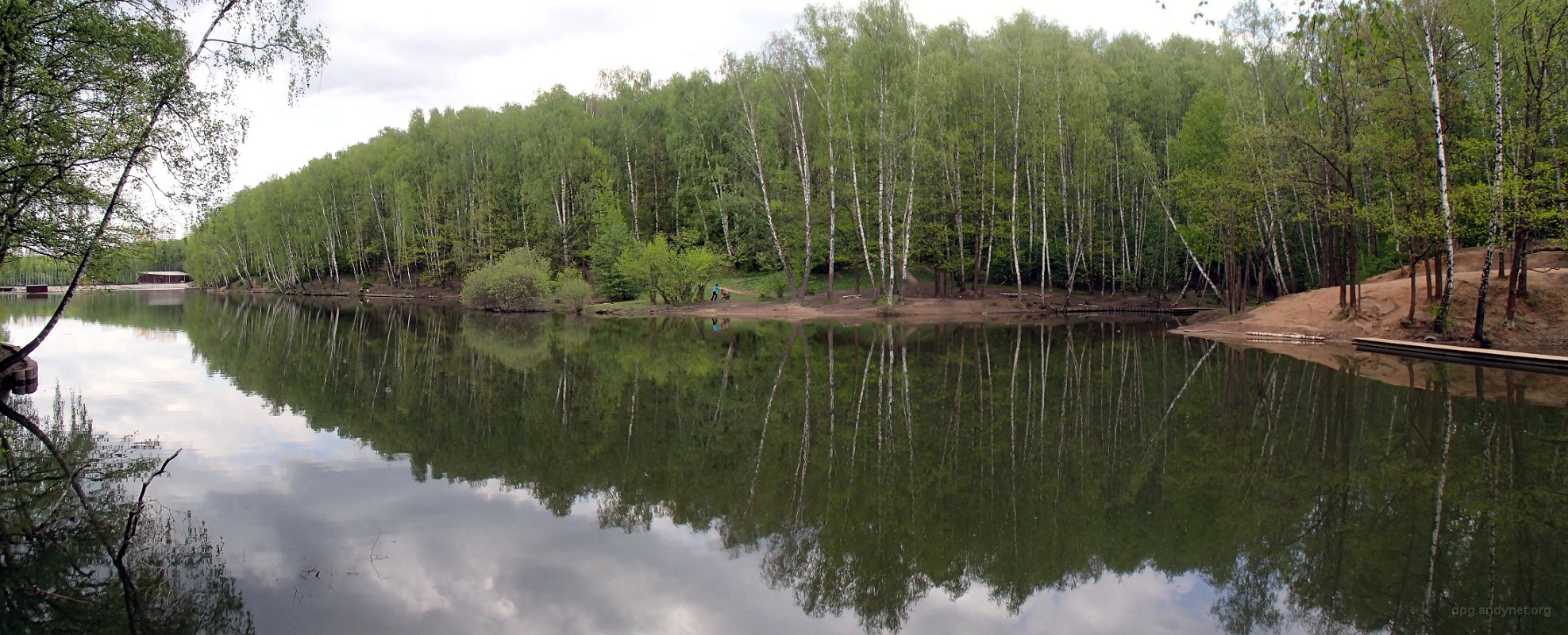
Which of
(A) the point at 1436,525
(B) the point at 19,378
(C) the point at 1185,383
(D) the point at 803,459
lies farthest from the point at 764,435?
(B) the point at 19,378

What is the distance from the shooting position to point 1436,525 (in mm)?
6875

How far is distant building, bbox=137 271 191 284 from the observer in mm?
141250

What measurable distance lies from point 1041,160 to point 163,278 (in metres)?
158

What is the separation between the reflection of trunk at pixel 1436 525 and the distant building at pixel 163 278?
173 meters

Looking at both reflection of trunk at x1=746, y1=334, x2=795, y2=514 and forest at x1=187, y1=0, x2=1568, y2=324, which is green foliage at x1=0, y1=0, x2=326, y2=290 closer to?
forest at x1=187, y1=0, x2=1568, y2=324

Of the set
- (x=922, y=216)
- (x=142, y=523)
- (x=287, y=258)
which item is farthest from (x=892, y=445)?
(x=287, y=258)

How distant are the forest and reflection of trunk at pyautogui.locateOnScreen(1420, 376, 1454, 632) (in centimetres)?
361

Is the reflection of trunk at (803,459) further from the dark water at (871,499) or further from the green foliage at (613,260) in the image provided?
the green foliage at (613,260)

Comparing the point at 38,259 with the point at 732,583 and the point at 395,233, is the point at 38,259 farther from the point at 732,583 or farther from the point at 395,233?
the point at 395,233

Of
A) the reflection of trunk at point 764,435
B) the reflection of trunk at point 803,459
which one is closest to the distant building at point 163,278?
the reflection of trunk at point 764,435

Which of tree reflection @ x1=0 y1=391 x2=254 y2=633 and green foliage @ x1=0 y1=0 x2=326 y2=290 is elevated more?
green foliage @ x1=0 y1=0 x2=326 y2=290

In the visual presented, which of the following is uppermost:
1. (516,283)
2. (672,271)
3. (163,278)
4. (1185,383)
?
(163,278)

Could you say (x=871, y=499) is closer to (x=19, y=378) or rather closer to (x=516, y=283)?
(x=19, y=378)

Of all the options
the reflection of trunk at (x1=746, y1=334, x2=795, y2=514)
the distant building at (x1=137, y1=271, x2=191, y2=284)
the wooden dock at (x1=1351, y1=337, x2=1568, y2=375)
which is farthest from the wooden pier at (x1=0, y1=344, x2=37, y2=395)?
the distant building at (x1=137, y1=271, x2=191, y2=284)
